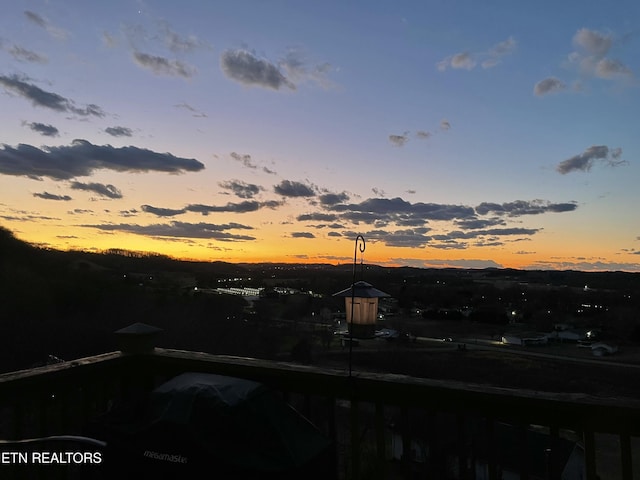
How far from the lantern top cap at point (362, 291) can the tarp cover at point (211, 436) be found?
0.82 metres

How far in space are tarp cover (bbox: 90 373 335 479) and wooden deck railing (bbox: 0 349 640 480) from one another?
0.32 m

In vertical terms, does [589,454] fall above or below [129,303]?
above

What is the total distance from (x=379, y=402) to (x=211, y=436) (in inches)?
30.5

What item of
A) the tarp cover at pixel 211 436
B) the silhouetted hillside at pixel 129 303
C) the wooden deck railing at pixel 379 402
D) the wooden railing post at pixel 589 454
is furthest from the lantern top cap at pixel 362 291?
the silhouetted hillside at pixel 129 303

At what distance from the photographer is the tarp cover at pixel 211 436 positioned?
151 centimetres

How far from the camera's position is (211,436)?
61.2 inches

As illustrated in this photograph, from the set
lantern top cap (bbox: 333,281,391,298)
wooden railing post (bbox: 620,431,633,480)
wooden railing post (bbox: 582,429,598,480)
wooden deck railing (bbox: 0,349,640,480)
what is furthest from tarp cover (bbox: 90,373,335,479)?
wooden railing post (bbox: 620,431,633,480)

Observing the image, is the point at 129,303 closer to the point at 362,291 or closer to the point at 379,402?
the point at 362,291

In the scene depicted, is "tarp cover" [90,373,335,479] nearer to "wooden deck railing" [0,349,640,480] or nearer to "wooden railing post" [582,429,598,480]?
"wooden deck railing" [0,349,640,480]

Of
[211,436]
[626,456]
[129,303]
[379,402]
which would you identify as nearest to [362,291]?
[379,402]

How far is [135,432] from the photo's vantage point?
158 centimetres

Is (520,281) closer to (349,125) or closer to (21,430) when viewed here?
(349,125)

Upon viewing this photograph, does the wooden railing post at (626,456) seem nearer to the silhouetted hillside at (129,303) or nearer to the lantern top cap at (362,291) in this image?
the lantern top cap at (362,291)

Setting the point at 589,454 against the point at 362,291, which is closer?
the point at 589,454
